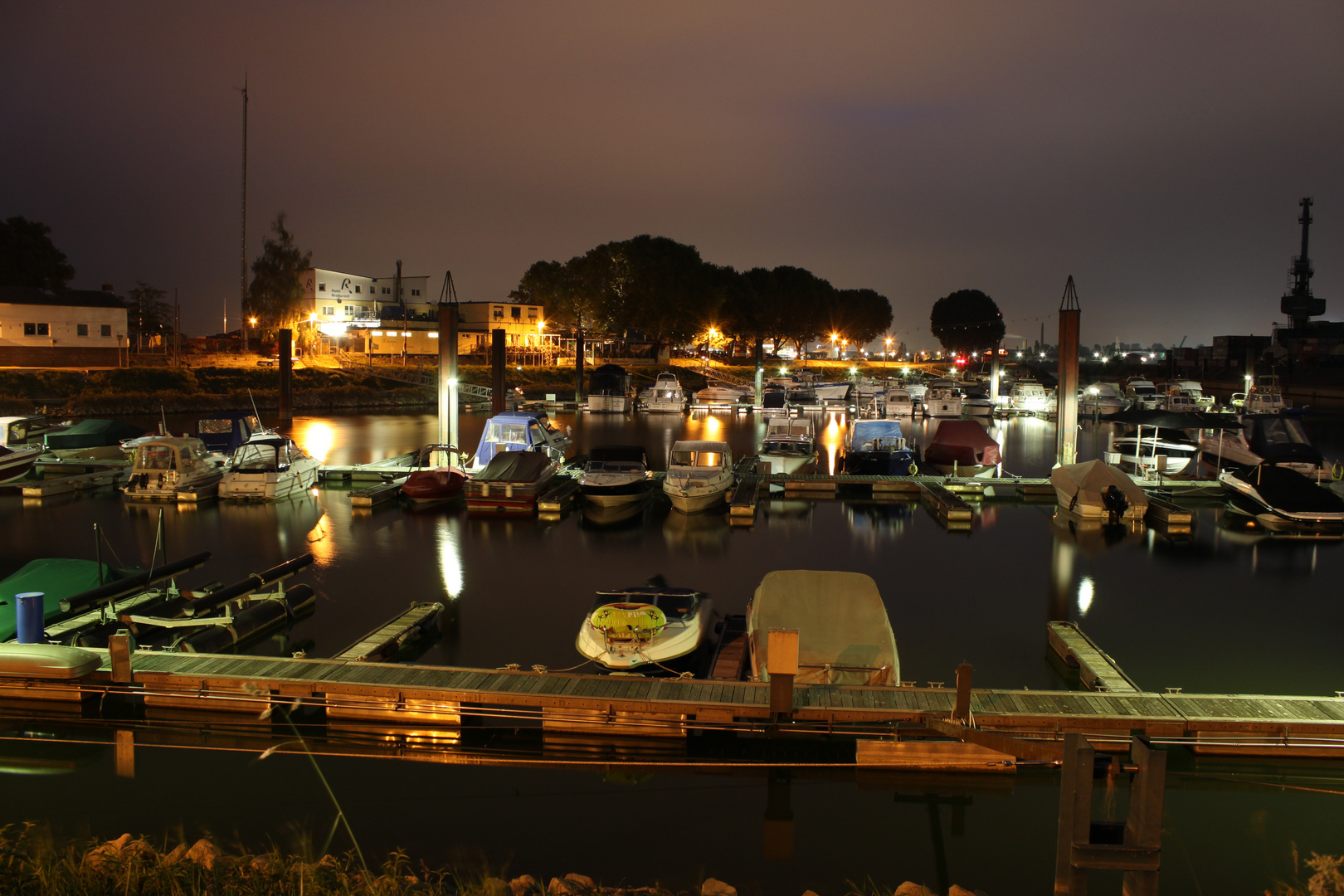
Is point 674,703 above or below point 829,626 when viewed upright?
below

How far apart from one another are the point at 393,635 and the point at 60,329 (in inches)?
2333

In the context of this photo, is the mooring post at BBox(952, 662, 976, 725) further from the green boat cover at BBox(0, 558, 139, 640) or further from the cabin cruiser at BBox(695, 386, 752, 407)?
the cabin cruiser at BBox(695, 386, 752, 407)

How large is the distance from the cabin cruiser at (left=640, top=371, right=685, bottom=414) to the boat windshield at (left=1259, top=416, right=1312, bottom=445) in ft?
128

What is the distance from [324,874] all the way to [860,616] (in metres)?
6.44

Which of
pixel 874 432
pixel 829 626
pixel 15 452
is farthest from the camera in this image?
pixel 874 432

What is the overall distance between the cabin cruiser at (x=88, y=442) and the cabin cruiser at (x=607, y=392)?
31.2 m

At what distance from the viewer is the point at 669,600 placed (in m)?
12.2

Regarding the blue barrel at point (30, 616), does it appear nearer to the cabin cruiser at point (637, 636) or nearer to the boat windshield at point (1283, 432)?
the cabin cruiser at point (637, 636)

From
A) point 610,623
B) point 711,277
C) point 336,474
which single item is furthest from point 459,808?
point 711,277

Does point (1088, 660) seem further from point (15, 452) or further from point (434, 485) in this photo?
point (15, 452)

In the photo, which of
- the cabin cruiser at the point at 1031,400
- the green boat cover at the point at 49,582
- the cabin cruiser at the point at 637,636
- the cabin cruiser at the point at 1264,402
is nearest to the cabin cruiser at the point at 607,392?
the cabin cruiser at the point at 1031,400

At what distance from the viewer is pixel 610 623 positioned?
36.6 ft

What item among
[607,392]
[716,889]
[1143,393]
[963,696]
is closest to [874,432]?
[963,696]

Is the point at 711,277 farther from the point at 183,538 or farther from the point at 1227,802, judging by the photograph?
the point at 1227,802
